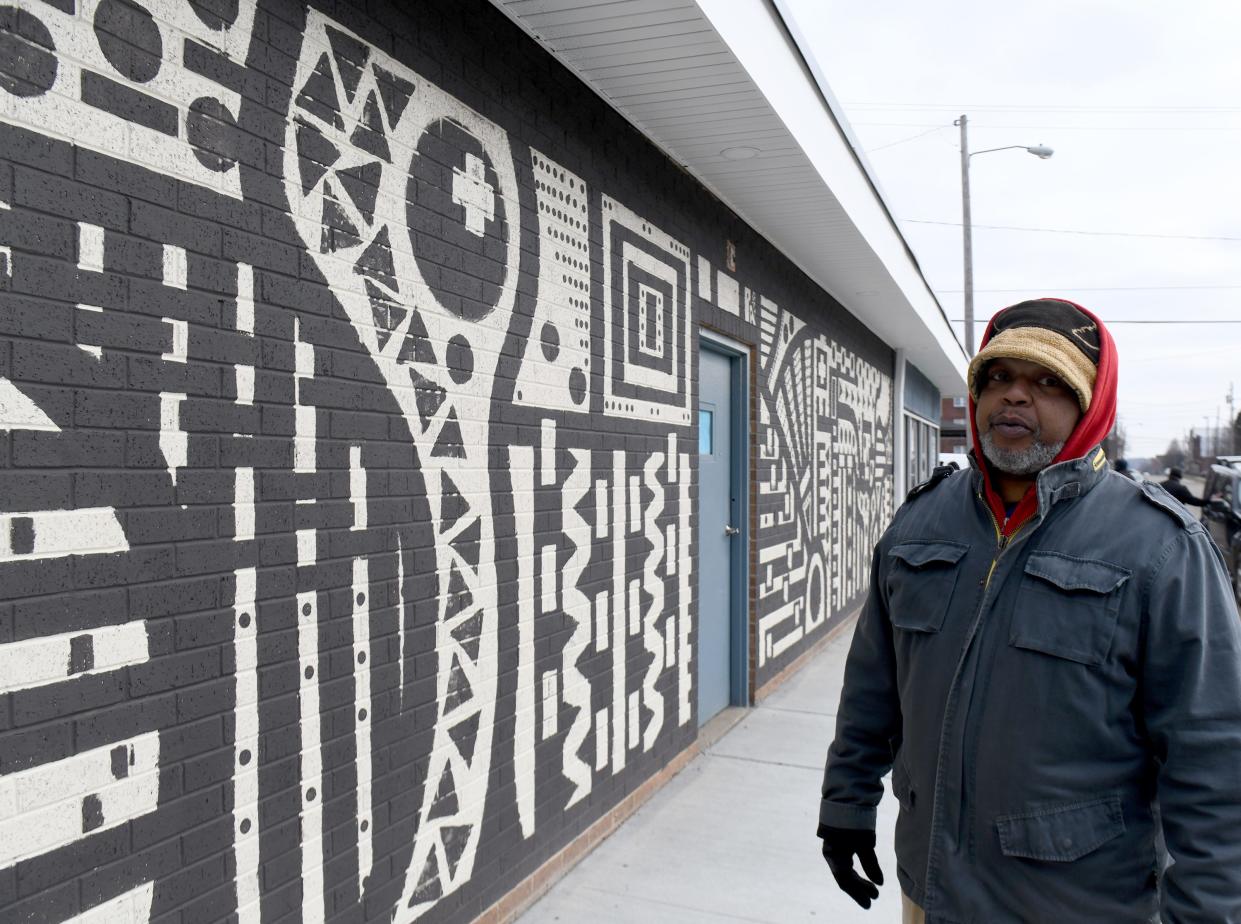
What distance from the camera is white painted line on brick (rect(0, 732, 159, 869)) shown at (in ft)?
6.27

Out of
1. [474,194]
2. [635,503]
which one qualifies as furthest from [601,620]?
[474,194]

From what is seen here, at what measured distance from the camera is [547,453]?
4.03 meters

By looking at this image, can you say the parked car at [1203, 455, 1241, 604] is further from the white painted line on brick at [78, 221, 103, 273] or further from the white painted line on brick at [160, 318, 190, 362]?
the white painted line on brick at [78, 221, 103, 273]

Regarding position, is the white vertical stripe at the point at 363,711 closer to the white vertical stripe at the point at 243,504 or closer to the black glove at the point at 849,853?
the white vertical stripe at the point at 243,504

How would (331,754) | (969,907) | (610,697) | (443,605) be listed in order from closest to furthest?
(969,907) < (331,754) < (443,605) < (610,697)

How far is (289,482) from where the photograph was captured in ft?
8.63

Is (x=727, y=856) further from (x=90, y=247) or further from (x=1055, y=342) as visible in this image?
(x=90, y=247)

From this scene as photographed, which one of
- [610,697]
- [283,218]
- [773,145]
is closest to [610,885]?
[610,697]

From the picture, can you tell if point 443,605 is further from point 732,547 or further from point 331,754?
point 732,547

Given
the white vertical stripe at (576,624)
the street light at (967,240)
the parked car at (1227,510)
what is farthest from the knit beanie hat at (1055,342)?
the street light at (967,240)

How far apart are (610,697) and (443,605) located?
5.16 ft

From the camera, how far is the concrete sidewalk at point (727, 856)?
12.7 feet

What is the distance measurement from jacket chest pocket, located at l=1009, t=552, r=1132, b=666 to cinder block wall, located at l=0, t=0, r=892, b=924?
1.83m

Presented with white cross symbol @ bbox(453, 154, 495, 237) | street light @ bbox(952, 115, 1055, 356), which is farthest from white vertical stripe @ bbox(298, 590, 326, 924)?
street light @ bbox(952, 115, 1055, 356)
